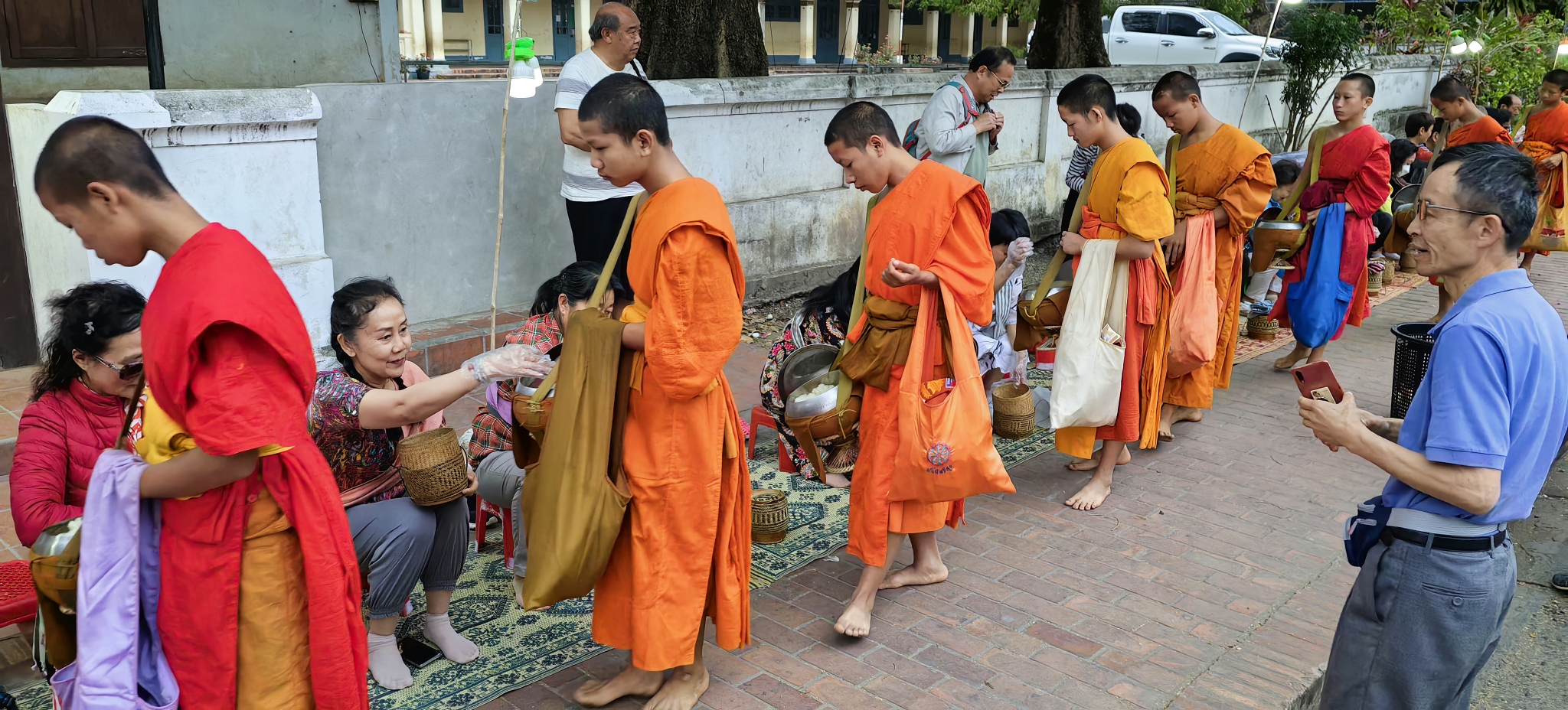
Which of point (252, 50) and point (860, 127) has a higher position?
point (252, 50)

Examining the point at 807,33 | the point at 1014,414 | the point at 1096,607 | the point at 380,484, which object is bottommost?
the point at 1096,607

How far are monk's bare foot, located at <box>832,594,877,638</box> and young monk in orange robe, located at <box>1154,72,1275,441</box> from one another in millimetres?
2568

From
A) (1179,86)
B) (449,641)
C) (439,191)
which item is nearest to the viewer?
(449,641)

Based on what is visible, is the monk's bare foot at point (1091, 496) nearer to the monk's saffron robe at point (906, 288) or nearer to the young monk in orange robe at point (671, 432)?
the monk's saffron robe at point (906, 288)

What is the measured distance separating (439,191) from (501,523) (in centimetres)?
235

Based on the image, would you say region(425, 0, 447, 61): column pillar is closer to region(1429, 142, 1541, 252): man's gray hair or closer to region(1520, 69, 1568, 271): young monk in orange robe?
region(1520, 69, 1568, 271): young monk in orange robe

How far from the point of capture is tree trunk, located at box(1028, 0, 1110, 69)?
12680mm

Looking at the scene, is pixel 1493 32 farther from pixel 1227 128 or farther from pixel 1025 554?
pixel 1025 554

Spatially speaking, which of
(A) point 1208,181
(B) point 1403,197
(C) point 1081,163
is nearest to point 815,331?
(A) point 1208,181

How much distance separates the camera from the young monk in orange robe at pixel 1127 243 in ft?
14.9

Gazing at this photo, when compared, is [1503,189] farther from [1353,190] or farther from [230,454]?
[1353,190]

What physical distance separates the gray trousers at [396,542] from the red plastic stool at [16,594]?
78cm

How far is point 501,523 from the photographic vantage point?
14.7 ft

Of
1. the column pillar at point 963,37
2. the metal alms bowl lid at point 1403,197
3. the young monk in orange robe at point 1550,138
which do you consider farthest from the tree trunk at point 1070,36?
the column pillar at point 963,37
